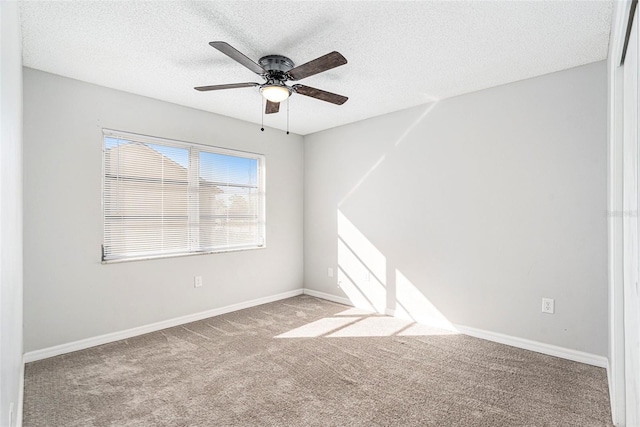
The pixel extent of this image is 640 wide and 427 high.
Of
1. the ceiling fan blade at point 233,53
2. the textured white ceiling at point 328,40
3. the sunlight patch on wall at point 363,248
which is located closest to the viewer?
the ceiling fan blade at point 233,53

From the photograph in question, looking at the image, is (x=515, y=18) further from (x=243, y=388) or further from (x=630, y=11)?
(x=243, y=388)

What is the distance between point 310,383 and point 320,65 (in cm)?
232

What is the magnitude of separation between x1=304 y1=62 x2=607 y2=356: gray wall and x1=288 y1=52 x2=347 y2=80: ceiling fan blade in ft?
6.41

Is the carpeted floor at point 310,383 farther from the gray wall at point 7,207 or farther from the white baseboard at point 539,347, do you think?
the gray wall at point 7,207

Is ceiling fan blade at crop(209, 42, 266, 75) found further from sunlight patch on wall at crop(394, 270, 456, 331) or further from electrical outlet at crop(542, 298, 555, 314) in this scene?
electrical outlet at crop(542, 298, 555, 314)

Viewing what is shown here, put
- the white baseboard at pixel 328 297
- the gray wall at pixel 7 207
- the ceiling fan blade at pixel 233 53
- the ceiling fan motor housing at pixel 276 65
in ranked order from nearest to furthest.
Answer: the gray wall at pixel 7 207
the ceiling fan blade at pixel 233 53
the ceiling fan motor housing at pixel 276 65
the white baseboard at pixel 328 297

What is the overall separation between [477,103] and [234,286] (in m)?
3.60

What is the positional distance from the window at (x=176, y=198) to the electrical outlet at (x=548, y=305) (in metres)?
3.39

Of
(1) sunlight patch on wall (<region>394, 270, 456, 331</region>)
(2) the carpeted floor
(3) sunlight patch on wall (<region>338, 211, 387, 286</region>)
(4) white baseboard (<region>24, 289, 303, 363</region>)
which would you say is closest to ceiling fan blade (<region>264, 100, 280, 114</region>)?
(3) sunlight patch on wall (<region>338, 211, 387, 286</region>)

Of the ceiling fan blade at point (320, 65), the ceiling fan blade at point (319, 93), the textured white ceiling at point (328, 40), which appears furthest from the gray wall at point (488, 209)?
the ceiling fan blade at point (320, 65)

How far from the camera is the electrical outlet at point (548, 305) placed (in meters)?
3.03

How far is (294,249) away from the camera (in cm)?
523

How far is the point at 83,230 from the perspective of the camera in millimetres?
3203

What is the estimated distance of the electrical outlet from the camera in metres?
3.03
